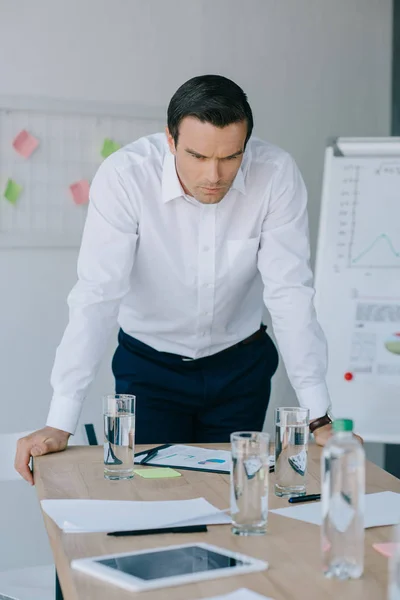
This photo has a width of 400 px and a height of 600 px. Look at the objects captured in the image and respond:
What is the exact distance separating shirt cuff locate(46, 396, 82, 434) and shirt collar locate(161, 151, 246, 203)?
21.6 inches

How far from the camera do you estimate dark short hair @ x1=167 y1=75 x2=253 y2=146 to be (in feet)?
5.80

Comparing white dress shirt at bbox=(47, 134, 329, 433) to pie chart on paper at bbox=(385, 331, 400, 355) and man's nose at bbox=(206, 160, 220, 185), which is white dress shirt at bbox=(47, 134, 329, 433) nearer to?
man's nose at bbox=(206, 160, 220, 185)

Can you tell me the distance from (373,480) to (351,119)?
7.38 ft

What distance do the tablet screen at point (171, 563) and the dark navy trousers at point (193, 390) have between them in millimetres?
914

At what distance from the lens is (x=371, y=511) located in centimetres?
138

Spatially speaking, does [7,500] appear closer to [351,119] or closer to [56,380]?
[56,380]

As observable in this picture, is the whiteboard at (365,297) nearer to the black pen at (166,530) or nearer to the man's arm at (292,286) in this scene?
the man's arm at (292,286)

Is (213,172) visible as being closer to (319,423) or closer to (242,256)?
(242,256)

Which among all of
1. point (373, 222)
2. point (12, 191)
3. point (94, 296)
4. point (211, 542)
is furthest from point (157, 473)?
point (12, 191)

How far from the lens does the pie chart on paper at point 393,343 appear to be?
2957mm

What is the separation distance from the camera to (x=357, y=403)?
9.75 feet

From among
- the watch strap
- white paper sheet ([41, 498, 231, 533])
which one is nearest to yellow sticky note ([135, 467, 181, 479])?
white paper sheet ([41, 498, 231, 533])

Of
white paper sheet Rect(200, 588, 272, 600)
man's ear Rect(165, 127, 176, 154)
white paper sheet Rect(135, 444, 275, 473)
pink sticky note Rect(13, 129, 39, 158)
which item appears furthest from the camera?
pink sticky note Rect(13, 129, 39, 158)

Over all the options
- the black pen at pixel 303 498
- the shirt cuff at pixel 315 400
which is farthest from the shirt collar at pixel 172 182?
the black pen at pixel 303 498
